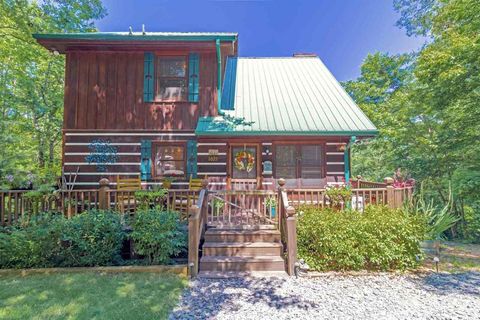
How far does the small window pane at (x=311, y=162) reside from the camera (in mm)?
8156

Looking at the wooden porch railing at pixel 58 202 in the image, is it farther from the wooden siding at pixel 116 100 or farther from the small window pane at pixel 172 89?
the small window pane at pixel 172 89

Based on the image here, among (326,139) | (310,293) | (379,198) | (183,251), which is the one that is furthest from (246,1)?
(310,293)

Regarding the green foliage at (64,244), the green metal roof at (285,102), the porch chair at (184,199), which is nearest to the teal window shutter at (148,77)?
the green metal roof at (285,102)

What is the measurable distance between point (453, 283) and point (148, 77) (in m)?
9.56

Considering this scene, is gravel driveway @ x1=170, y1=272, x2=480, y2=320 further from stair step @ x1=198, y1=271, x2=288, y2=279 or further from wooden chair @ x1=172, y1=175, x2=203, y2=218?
wooden chair @ x1=172, y1=175, x2=203, y2=218

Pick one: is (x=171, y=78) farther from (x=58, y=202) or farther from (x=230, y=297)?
(x=230, y=297)

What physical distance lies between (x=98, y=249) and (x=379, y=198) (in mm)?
6961

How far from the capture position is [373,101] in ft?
54.2

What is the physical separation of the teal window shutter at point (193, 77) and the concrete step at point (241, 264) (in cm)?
532

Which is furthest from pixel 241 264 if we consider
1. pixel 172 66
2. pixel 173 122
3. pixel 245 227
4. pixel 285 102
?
pixel 172 66

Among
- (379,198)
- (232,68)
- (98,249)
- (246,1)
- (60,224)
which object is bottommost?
(98,249)

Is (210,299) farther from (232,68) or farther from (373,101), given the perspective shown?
(373,101)

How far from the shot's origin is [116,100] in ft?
25.9

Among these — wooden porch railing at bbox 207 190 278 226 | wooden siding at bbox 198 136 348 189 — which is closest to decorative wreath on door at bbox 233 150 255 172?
wooden siding at bbox 198 136 348 189
